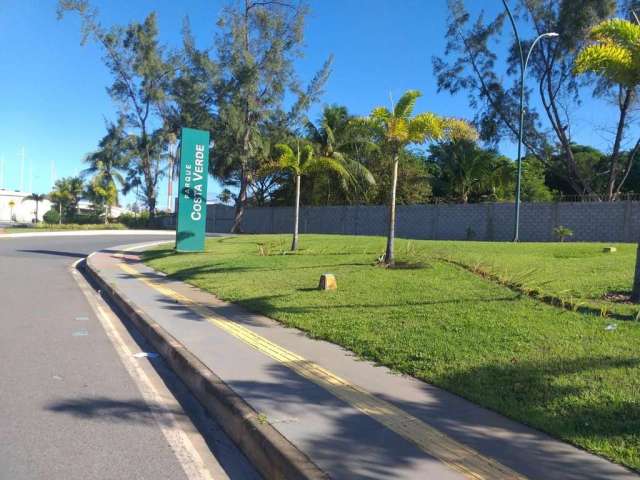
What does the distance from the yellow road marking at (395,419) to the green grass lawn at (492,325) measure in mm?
715

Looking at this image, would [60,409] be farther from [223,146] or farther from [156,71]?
[156,71]

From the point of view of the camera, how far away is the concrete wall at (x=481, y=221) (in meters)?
23.4

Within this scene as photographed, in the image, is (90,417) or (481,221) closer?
(90,417)

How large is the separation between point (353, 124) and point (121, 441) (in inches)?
408

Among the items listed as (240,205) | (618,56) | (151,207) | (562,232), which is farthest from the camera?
(151,207)

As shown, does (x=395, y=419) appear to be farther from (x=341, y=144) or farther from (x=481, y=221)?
(x=341, y=144)

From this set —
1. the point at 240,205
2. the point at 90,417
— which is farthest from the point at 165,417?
the point at 240,205

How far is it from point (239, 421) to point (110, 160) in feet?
183

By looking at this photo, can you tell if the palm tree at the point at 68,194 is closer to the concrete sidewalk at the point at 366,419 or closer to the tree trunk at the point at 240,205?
the tree trunk at the point at 240,205

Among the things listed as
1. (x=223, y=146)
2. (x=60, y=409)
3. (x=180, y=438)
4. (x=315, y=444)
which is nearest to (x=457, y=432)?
(x=315, y=444)

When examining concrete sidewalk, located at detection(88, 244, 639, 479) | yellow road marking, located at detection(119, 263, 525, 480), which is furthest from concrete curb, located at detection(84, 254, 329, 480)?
yellow road marking, located at detection(119, 263, 525, 480)

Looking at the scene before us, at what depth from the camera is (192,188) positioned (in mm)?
20312

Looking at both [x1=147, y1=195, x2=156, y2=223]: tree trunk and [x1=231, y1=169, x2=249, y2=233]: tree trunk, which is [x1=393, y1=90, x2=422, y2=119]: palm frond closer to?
[x1=231, y1=169, x2=249, y2=233]: tree trunk

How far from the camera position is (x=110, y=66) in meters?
52.5
